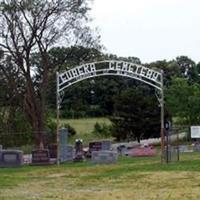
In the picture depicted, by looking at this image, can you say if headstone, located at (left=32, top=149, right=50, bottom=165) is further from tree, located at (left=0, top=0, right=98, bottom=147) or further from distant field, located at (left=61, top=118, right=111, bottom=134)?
distant field, located at (left=61, top=118, right=111, bottom=134)

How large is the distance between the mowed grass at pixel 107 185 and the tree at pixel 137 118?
165 ft

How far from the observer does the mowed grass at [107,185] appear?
56.2 ft

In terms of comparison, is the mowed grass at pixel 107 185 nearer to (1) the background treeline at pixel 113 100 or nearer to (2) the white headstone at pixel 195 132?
(1) the background treeline at pixel 113 100

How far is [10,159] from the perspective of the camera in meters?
34.1

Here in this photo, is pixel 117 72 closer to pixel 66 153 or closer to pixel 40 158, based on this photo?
pixel 66 153

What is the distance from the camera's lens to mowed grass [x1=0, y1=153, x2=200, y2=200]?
17.1 meters

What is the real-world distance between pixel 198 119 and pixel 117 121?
9.84m

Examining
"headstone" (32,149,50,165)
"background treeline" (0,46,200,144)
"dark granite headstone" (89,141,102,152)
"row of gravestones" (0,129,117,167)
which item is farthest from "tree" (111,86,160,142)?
"headstone" (32,149,50,165)

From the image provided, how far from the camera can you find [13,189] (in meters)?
20.0

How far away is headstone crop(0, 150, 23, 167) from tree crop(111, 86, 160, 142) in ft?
143

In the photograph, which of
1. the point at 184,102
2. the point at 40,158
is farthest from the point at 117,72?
the point at 184,102

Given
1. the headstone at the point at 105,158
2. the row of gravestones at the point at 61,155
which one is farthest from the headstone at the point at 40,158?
the headstone at the point at 105,158

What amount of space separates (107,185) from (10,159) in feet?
47.1

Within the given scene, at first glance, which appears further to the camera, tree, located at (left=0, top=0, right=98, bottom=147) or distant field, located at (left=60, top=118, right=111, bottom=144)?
distant field, located at (left=60, top=118, right=111, bottom=144)
